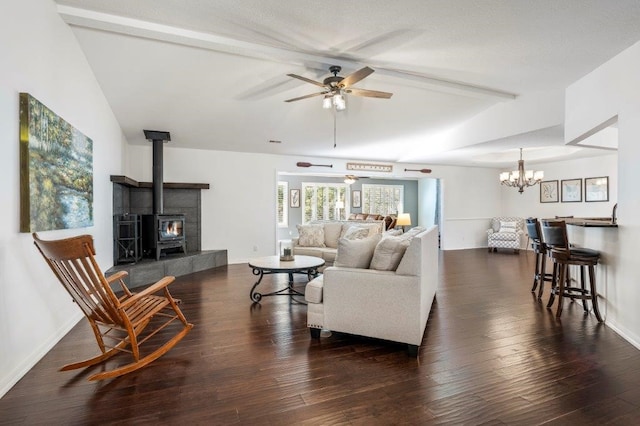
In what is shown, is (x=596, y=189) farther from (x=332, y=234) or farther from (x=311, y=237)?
(x=311, y=237)

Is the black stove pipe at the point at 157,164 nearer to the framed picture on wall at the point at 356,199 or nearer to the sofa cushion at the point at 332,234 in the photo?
the sofa cushion at the point at 332,234

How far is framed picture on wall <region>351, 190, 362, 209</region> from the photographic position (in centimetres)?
1120

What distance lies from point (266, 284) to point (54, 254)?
2993 mm

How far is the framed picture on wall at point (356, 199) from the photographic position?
1120cm

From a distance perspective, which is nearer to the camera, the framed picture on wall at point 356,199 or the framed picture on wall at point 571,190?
the framed picture on wall at point 571,190

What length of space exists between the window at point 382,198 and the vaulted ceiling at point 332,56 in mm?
5529

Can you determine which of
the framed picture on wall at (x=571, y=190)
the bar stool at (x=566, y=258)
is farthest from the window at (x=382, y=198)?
the bar stool at (x=566, y=258)

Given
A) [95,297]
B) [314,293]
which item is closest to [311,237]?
[314,293]

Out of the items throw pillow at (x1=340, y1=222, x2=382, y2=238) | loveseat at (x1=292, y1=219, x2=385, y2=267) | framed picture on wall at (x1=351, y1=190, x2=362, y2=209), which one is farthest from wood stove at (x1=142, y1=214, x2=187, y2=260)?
framed picture on wall at (x1=351, y1=190, x2=362, y2=209)

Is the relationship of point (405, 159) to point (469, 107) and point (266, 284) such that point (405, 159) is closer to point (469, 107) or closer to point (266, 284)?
point (469, 107)

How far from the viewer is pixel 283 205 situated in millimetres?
10258

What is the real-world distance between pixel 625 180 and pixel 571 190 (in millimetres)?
5881

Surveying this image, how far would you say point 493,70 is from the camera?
3721mm

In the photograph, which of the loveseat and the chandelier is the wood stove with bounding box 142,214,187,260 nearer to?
the loveseat
